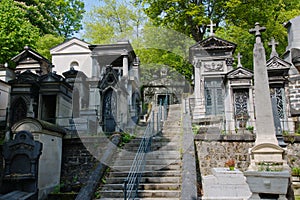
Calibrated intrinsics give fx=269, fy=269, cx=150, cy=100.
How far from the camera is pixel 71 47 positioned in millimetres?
22000

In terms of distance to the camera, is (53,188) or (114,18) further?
(114,18)

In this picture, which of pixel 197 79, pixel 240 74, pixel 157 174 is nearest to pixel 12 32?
pixel 197 79

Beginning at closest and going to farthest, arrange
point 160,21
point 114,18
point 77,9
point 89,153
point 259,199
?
1. point 259,199
2. point 89,153
3. point 160,21
4. point 114,18
5. point 77,9

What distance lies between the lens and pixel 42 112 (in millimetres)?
13906

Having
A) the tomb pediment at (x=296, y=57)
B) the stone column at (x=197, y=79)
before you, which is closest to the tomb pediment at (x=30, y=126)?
the stone column at (x=197, y=79)

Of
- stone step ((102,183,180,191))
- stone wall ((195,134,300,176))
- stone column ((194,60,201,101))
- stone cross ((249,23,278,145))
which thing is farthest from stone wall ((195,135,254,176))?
stone column ((194,60,201,101))

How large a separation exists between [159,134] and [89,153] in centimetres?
285

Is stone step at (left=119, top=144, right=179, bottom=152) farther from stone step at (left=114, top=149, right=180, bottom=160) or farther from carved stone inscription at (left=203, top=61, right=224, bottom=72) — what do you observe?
carved stone inscription at (left=203, top=61, right=224, bottom=72)

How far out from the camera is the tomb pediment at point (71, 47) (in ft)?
71.8

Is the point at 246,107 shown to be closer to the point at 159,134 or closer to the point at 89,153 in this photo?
the point at 159,134

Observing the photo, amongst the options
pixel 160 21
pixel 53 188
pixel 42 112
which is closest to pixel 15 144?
pixel 53 188

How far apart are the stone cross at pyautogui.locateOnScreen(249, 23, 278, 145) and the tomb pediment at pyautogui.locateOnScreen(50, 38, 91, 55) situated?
1637 cm

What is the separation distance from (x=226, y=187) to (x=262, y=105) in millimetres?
2460

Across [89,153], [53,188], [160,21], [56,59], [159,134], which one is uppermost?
[160,21]
